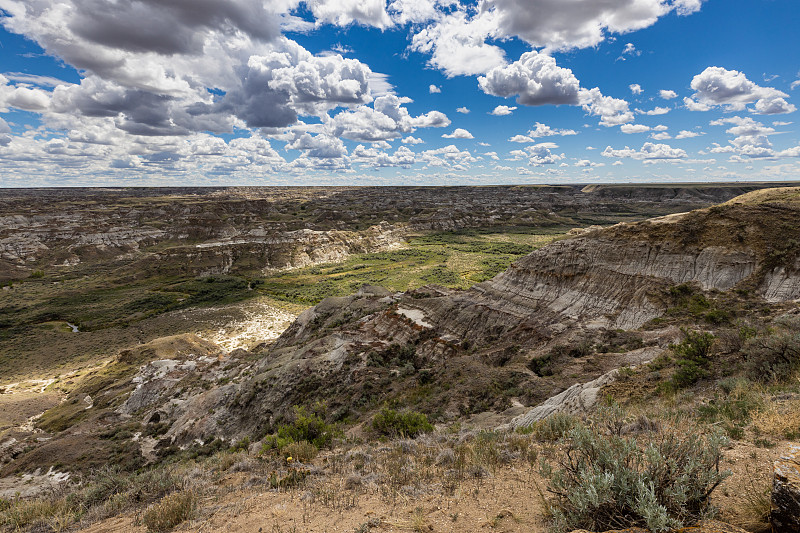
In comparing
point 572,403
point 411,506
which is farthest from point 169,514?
point 572,403

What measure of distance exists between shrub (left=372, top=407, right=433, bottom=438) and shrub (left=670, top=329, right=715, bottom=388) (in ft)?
25.0

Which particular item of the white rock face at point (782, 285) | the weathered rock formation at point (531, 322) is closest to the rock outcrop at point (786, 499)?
the weathered rock formation at point (531, 322)

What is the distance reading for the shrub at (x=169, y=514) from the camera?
601 centimetres

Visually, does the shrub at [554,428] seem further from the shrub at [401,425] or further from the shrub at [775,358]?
the shrub at [775,358]

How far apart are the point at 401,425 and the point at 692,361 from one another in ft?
30.2

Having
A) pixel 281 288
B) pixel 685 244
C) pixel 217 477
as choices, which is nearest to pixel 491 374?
pixel 217 477

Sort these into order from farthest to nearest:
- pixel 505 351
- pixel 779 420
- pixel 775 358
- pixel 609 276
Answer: pixel 609 276 < pixel 505 351 < pixel 775 358 < pixel 779 420

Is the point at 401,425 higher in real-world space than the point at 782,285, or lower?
lower

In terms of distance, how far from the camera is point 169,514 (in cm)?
611

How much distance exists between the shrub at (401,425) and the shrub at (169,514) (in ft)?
19.7

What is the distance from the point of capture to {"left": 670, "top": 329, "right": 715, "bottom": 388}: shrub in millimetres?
9648

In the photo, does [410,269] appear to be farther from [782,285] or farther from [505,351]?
[782,285]

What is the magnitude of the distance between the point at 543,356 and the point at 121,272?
275 ft

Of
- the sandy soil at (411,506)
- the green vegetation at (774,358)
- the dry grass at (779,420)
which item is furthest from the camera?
the green vegetation at (774,358)
